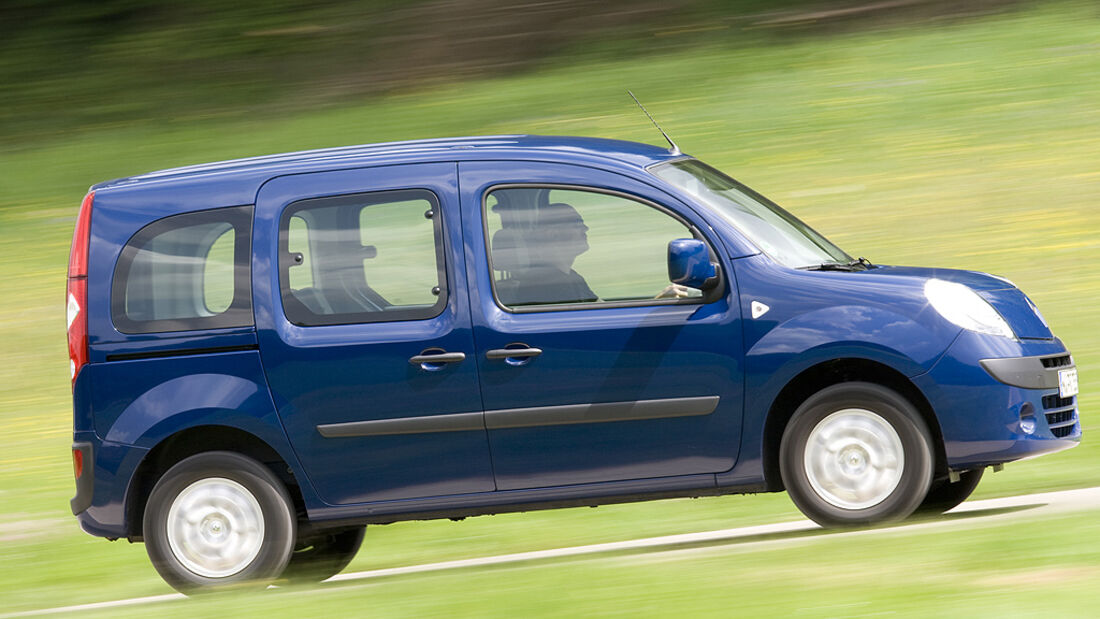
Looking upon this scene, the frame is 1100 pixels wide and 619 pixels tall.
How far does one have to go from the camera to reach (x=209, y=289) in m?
6.63

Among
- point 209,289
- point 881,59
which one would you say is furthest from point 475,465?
→ point 881,59

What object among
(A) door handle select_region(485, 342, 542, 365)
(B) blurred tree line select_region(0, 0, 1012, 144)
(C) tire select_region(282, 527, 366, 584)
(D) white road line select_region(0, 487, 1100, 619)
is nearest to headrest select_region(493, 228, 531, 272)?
(A) door handle select_region(485, 342, 542, 365)

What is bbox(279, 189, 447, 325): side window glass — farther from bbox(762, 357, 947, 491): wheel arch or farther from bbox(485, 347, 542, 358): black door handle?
bbox(762, 357, 947, 491): wheel arch

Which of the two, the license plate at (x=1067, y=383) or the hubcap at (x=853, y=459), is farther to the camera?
the license plate at (x=1067, y=383)

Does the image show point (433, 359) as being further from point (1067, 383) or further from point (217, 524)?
point (1067, 383)

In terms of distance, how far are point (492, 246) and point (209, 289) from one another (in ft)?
4.10

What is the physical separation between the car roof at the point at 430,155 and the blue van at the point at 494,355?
21 mm

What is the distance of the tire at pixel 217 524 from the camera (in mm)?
6637

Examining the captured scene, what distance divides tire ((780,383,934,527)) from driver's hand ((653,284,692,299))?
658 mm

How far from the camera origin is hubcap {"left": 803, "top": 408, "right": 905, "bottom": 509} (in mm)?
6219

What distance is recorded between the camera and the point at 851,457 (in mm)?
6254

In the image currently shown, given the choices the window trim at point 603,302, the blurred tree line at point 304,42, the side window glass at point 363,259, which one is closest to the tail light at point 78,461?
the side window glass at point 363,259

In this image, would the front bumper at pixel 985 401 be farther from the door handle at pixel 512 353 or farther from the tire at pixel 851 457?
the door handle at pixel 512 353

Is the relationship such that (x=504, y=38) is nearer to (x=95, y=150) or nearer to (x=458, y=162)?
(x=95, y=150)
